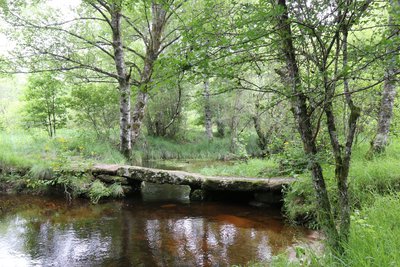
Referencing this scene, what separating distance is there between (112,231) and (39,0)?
7380 millimetres

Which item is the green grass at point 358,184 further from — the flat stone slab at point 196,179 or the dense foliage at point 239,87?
the flat stone slab at point 196,179

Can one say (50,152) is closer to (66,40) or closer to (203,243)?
(66,40)

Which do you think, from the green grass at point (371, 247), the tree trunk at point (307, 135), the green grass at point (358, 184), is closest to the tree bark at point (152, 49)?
the green grass at point (358, 184)

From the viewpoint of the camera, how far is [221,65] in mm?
2221

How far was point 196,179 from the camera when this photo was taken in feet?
22.5

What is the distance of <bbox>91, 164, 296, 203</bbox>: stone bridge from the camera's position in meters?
6.18

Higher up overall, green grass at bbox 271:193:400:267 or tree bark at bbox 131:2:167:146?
tree bark at bbox 131:2:167:146

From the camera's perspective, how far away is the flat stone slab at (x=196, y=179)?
6.17 m

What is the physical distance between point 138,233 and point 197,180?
2.40m

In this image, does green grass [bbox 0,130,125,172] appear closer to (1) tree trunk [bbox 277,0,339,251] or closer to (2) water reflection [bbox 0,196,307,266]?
(2) water reflection [bbox 0,196,307,266]

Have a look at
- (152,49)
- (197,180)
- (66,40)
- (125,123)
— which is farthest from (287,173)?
(66,40)

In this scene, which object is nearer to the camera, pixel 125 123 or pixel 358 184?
pixel 358 184

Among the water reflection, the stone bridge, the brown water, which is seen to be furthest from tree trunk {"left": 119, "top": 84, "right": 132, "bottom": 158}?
the water reflection

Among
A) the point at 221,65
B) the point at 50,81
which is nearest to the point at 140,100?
the point at 50,81
